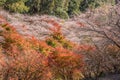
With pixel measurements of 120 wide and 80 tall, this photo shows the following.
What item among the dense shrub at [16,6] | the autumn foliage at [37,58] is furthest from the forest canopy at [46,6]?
the autumn foliage at [37,58]

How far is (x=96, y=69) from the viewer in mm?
26094

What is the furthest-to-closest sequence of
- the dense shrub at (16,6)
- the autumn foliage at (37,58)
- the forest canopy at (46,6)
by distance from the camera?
the forest canopy at (46,6)
the dense shrub at (16,6)
the autumn foliage at (37,58)

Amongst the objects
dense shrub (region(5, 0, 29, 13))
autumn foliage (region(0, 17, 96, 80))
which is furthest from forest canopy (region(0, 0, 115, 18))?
autumn foliage (region(0, 17, 96, 80))

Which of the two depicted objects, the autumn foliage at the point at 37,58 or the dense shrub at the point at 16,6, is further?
the dense shrub at the point at 16,6

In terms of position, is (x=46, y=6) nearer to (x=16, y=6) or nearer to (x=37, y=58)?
(x=16, y=6)

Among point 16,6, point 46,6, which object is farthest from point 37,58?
point 46,6

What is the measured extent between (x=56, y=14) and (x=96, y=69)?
2869cm

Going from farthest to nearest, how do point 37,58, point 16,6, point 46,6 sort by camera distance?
point 46,6, point 16,6, point 37,58

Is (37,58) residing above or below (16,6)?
above

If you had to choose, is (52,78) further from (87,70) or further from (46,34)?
(46,34)

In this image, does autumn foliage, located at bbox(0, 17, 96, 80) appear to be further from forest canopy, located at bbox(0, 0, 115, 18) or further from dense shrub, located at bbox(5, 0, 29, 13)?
forest canopy, located at bbox(0, 0, 115, 18)

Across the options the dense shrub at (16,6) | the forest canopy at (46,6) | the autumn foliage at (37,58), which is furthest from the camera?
the forest canopy at (46,6)

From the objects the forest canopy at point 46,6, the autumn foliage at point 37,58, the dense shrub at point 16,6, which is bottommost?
the forest canopy at point 46,6

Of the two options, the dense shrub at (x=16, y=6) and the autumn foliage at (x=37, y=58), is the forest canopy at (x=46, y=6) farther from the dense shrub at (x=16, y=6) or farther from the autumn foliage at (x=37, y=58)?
the autumn foliage at (x=37, y=58)
